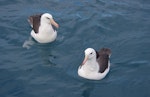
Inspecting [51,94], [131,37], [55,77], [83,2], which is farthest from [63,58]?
[83,2]

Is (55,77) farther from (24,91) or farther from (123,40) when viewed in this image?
(123,40)

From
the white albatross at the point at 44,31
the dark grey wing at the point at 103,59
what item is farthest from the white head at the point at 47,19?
the dark grey wing at the point at 103,59

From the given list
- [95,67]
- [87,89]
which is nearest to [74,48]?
[95,67]

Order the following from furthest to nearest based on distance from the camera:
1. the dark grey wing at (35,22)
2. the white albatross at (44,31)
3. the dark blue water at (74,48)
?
the dark grey wing at (35,22) → the white albatross at (44,31) → the dark blue water at (74,48)

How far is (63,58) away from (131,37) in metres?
3.02

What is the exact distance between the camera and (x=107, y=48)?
12.8 meters

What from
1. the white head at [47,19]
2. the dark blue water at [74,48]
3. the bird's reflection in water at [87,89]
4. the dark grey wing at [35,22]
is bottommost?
the bird's reflection in water at [87,89]

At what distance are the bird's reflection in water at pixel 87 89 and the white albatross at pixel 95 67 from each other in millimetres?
239

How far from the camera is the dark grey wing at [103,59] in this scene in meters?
12.1

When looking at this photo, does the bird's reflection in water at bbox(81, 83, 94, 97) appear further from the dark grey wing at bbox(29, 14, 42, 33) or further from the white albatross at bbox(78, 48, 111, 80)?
the dark grey wing at bbox(29, 14, 42, 33)

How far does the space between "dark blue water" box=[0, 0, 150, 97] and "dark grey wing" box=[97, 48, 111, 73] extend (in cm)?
37

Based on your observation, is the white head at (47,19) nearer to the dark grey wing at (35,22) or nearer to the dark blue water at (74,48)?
the dark grey wing at (35,22)

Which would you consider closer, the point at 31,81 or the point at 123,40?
the point at 31,81

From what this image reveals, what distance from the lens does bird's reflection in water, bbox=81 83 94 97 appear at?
11.5 m
